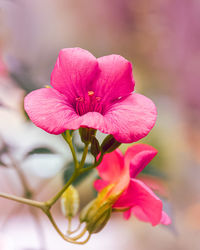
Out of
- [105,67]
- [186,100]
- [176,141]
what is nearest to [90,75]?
[105,67]

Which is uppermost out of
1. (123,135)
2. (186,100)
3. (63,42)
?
(123,135)

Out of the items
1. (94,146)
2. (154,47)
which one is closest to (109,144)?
(94,146)

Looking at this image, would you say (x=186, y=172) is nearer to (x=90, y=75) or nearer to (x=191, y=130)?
(x=191, y=130)

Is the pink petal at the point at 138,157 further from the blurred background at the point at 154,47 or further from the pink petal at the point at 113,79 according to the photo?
the blurred background at the point at 154,47

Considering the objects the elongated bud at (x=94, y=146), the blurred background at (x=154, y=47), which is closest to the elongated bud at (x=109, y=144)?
the elongated bud at (x=94, y=146)

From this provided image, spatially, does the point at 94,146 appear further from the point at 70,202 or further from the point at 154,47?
the point at 154,47
